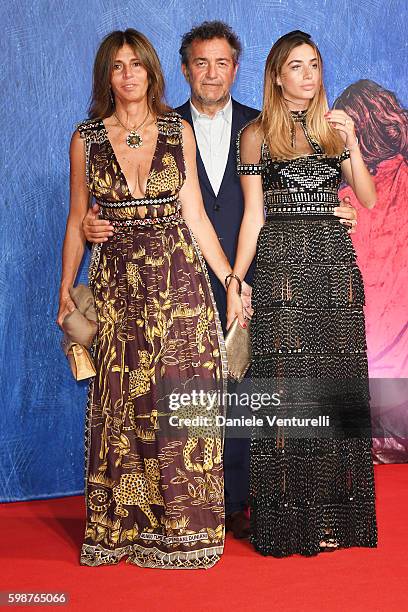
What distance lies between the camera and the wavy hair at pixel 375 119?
5754 mm

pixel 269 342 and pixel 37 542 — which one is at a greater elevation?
pixel 269 342

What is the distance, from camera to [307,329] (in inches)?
154

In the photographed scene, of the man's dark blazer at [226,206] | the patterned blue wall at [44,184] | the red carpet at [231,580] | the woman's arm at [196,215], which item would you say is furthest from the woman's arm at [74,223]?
the patterned blue wall at [44,184]

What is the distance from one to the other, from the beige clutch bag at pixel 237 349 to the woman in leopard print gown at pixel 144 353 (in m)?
0.05

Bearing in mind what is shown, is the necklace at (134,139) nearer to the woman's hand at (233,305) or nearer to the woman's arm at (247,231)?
the woman's arm at (247,231)

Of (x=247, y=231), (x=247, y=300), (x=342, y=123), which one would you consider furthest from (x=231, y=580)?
(x=342, y=123)

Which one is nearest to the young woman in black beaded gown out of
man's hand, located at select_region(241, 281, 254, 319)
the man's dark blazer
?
man's hand, located at select_region(241, 281, 254, 319)

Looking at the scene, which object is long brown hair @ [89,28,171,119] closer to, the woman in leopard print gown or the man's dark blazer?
the woman in leopard print gown

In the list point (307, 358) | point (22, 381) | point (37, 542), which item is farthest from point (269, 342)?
point (22, 381)

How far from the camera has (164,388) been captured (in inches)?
151

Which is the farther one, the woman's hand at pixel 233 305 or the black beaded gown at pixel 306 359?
the woman's hand at pixel 233 305

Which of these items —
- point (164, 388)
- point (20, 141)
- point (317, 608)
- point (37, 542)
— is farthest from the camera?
point (20, 141)

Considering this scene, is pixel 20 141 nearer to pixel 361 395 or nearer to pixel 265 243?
pixel 265 243

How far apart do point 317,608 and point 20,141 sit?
2717mm
